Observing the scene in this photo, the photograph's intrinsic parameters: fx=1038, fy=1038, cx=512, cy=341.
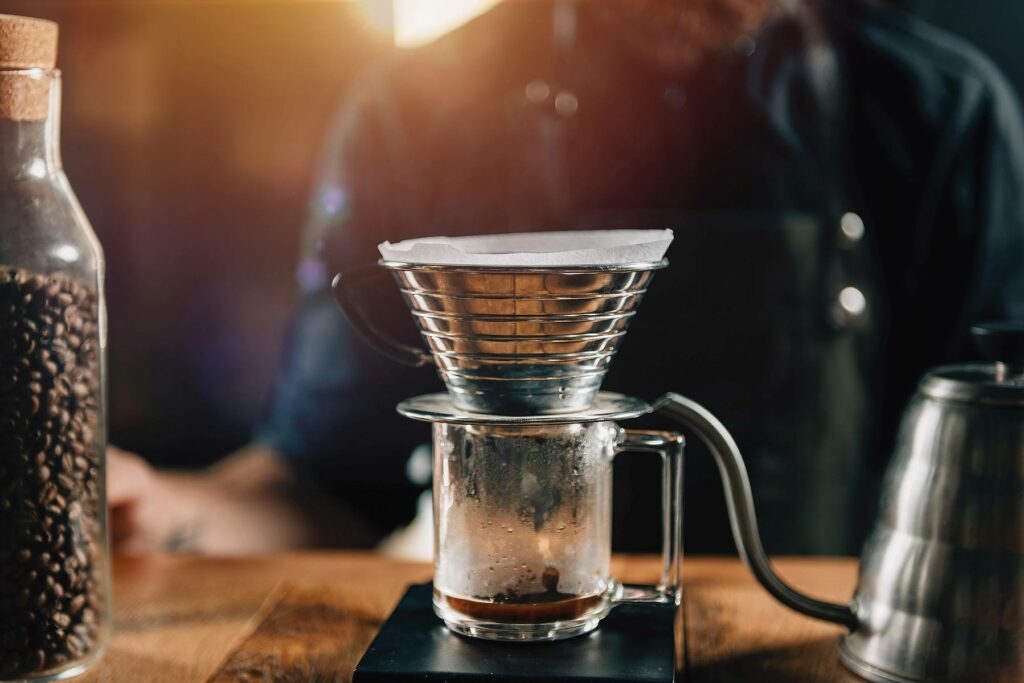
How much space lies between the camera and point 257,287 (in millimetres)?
2520

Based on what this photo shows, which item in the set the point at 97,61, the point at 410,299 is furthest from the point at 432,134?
the point at 97,61

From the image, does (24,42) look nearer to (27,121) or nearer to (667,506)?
(27,121)

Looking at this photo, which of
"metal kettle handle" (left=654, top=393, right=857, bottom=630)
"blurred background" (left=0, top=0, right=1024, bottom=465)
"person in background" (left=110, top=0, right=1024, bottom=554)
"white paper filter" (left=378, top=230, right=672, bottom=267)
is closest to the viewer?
"white paper filter" (left=378, top=230, right=672, bottom=267)

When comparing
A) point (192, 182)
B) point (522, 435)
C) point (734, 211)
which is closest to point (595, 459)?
Answer: point (522, 435)

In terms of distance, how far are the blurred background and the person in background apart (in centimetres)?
87

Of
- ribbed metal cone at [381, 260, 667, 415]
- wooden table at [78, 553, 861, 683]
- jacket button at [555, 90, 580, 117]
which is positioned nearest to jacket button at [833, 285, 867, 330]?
jacket button at [555, 90, 580, 117]

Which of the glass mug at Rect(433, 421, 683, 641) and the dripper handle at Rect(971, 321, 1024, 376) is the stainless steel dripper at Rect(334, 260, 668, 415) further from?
the dripper handle at Rect(971, 321, 1024, 376)

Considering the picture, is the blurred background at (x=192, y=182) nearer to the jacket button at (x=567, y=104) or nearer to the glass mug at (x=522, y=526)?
the jacket button at (x=567, y=104)

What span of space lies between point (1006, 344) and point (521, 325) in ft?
0.99

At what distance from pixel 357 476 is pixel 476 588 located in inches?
39.8

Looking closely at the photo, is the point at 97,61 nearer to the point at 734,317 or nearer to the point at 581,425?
the point at 734,317

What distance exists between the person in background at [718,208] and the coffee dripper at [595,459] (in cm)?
76

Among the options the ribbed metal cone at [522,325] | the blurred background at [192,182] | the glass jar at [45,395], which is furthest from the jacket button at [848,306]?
the blurred background at [192,182]

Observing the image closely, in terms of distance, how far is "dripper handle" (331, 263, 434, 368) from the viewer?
628 millimetres
